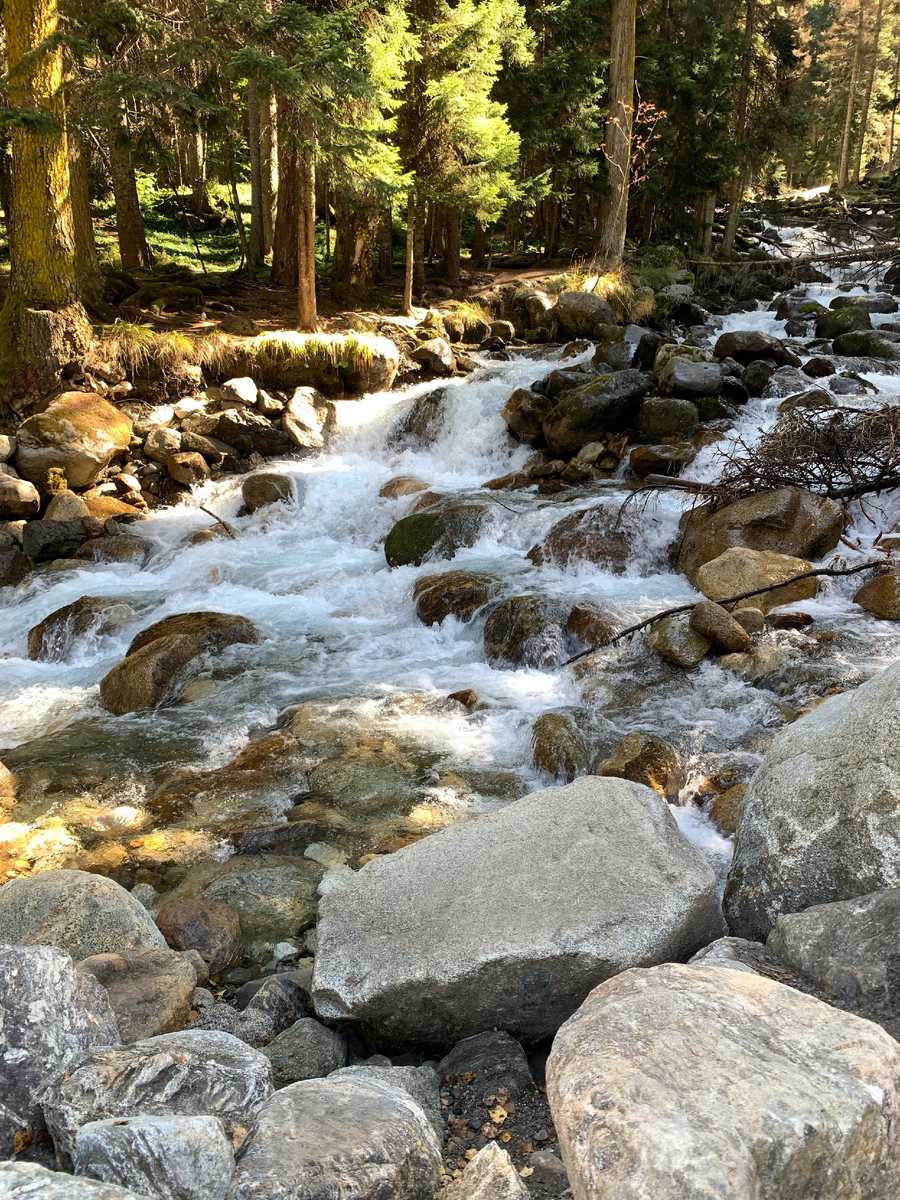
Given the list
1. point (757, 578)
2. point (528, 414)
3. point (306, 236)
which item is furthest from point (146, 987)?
point (306, 236)

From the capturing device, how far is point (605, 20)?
848 inches

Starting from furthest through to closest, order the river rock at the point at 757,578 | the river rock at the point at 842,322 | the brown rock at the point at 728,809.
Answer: the river rock at the point at 842,322 → the river rock at the point at 757,578 → the brown rock at the point at 728,809

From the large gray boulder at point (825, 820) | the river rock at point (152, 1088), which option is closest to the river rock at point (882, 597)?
the large gray boulder at point (825, 820)

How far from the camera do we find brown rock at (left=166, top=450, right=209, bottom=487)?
13.2 m

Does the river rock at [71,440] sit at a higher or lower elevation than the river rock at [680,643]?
higher

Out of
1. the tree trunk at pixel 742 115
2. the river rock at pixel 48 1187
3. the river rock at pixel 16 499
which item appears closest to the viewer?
the river rock at pixel 48 1187

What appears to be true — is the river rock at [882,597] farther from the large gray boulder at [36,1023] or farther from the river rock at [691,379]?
the large gray boulder at [36,1023]

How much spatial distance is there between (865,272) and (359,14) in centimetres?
1260

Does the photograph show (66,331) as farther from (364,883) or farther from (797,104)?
(797,104)

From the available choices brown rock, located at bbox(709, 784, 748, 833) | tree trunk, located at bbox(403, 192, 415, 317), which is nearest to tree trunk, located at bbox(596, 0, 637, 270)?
tree trunk, located at bbox(403, 192, 415, 317)

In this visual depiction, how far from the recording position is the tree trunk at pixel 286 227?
17.1 m

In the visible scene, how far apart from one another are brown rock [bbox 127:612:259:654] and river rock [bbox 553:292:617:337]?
11.4m

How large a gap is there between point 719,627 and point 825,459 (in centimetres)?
250

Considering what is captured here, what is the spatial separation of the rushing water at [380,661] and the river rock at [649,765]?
140 millimetres
